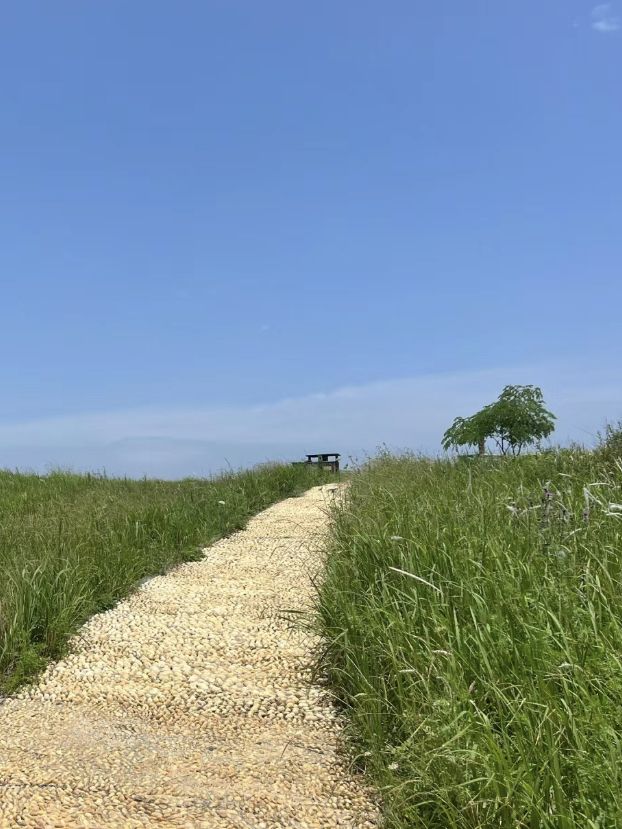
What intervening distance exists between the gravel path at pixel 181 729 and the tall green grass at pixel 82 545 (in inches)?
9.4

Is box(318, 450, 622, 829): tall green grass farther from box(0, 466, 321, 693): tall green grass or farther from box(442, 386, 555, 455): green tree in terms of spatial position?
box(442, 386, 555, 455): green tree

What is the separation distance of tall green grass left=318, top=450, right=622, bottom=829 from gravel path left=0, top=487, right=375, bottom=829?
279mm

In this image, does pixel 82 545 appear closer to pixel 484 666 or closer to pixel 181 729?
pixel 181 729

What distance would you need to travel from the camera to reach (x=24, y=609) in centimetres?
453

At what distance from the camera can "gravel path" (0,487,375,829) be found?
2730 millimetres

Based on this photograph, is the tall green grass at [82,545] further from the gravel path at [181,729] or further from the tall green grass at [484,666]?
the tall green grass at [484,666]

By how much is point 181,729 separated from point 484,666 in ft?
5.51

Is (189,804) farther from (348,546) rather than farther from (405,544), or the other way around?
(348,546)

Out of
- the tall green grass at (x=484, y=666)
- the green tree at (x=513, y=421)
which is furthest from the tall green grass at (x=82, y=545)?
the green tree at (x=513, y=421)

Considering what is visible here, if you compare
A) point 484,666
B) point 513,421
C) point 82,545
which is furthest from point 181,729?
point 513,421

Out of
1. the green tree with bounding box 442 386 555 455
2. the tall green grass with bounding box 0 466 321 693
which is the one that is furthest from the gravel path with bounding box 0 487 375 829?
the green tree with bounding box 442 386 555 455

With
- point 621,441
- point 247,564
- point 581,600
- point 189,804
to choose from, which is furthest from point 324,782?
point 621,441

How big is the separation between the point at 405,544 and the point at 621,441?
5878mm

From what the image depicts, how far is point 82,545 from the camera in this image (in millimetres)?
6219
